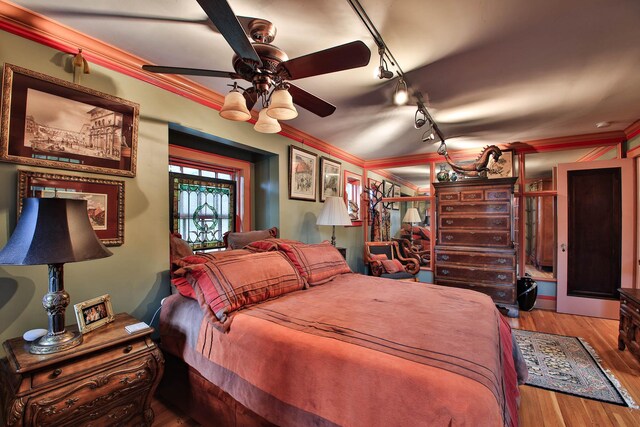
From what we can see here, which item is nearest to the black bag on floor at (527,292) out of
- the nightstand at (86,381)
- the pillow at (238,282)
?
the pillow at (238,282)

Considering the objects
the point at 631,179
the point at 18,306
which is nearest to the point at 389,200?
the point at 631,179

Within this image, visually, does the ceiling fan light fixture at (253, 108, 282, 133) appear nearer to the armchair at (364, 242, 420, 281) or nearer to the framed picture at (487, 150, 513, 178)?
the armchair at (364, 242, 420, 281)

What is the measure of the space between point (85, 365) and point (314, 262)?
62.7 inches

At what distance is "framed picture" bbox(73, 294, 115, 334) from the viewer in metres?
1.46

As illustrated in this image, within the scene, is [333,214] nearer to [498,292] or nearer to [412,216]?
[412,216]

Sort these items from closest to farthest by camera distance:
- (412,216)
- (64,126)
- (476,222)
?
(64,126) < (476,222) < (412,216)

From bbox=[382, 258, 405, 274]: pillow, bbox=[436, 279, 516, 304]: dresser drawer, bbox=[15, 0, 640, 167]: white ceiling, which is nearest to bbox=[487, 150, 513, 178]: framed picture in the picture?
bbox=[15, 0, 640, 167]: white ceiling

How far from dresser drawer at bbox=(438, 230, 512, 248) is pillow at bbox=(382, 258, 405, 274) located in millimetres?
727

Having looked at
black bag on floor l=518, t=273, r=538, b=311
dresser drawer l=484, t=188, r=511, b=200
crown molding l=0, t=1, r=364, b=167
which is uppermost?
crown molding l=0, t=1, r=364, b=167

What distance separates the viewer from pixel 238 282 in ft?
5.73

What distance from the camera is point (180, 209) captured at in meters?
2.64

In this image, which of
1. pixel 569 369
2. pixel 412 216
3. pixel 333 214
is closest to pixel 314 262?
pixel 333 214

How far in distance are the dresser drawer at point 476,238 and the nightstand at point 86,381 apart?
12.9ft

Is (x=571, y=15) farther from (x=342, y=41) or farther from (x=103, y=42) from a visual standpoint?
(x=103, y=42)
